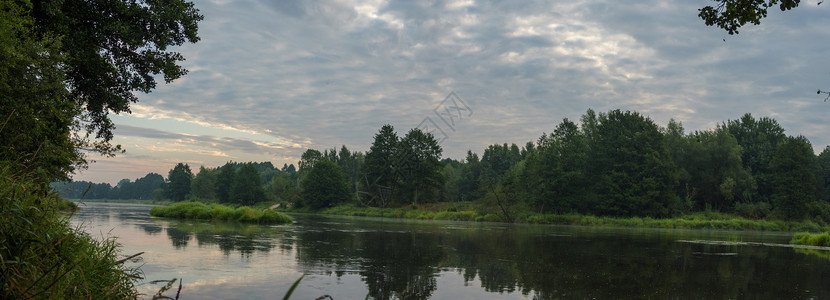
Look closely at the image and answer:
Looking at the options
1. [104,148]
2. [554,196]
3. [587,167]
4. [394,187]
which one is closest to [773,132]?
[587,167]

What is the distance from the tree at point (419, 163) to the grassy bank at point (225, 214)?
4354 centimetres

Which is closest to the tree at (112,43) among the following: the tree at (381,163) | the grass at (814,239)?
the grass at (814,239)

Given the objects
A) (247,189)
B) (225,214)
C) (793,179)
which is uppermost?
(793,179)

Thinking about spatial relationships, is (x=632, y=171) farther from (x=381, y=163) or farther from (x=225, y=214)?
(x=225, y=214)

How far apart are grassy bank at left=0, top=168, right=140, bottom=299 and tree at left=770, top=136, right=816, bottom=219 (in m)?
72.7

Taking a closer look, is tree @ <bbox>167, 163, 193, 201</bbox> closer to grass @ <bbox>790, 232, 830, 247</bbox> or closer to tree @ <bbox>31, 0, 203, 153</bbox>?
tree @ <bbox>31, 0, 203, 153</bbox>

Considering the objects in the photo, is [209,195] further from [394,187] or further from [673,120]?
[673,120]

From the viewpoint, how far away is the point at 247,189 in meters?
109

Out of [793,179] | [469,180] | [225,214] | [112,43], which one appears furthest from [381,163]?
[112,43]

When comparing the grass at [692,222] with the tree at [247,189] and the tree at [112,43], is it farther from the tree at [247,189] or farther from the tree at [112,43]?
the tree at [247,189]

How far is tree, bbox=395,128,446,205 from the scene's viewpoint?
83688 millimetres

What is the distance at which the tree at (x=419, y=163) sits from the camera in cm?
8369

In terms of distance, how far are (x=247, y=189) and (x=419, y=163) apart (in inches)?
1808

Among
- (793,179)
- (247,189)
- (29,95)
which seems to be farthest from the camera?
(247,189)
